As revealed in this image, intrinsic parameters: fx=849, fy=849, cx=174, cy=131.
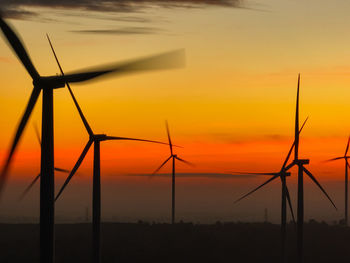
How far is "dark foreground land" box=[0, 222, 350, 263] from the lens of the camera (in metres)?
132

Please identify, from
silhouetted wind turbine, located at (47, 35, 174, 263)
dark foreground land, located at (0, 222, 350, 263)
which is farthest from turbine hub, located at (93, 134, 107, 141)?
dark foreground land, located at (0, 222, 350, 263)

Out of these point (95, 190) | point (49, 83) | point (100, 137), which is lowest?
point (95, 190)

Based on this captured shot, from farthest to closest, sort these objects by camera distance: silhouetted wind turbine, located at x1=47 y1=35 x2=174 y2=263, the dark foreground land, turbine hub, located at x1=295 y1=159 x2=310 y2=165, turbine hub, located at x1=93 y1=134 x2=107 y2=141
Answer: the dark foreground land → turbine hub, located at x1=295 y1=159 x2=310 y2=165 → turbine hub, located at x1=93 y1=134 x2=107 y2=141 → silhouetted wind turbine, located at x1=47 y1=35 x2=174 y2=263

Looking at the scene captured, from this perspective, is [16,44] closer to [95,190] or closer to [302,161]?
[95,190]

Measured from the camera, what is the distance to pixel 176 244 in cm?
14150

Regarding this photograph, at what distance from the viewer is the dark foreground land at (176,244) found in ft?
433

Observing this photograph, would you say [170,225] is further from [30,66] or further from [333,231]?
[30,66]

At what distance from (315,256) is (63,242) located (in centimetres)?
4178

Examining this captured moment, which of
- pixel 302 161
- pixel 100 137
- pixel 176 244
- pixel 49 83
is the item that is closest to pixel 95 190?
pixel 100 137

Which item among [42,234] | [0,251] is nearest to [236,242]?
[0,251]

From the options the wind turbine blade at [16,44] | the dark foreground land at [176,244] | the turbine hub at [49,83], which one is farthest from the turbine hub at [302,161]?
the wind turbine blade at [16,44]

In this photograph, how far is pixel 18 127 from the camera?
4959cm

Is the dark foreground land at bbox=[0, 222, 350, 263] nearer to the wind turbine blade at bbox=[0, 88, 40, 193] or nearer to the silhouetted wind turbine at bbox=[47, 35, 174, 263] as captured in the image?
the silhouetted wind turbine at bbox=[47, 35, 174, 263]

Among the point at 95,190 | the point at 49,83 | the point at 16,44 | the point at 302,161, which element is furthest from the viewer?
the point at 302,161
